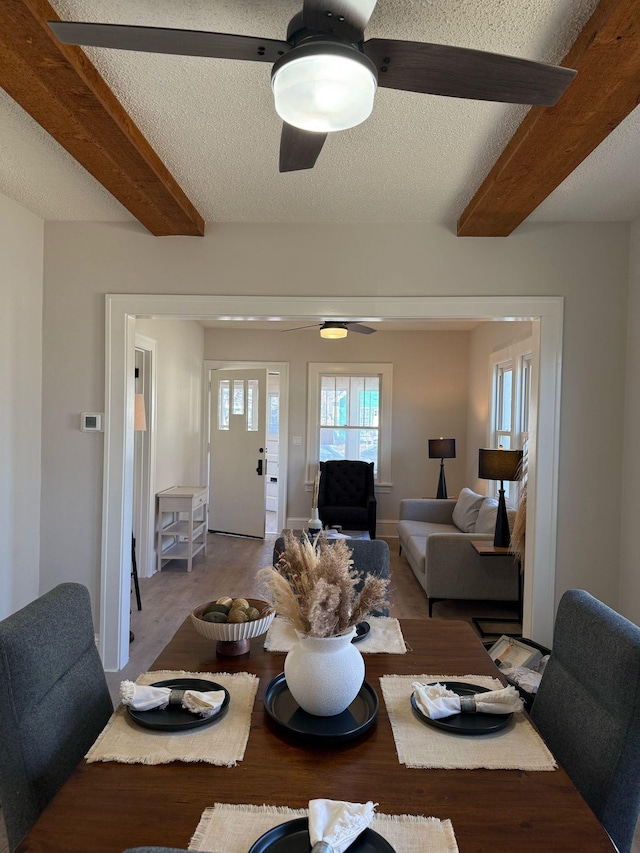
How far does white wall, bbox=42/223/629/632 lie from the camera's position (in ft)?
10.3

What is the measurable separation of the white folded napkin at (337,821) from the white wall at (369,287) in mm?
2531

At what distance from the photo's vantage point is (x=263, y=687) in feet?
4.91

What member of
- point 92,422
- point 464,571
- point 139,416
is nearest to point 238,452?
point 139,416

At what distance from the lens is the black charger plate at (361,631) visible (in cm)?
181

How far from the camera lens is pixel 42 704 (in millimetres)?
1260

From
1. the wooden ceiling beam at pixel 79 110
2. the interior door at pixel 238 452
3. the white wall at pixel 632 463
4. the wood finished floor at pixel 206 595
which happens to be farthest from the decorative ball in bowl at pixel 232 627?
the interior door at pixel 238 452

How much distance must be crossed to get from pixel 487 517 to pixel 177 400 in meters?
3.25

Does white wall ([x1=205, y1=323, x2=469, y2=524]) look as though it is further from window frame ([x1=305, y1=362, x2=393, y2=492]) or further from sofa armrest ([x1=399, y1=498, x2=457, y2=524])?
sofa armrest ([x1=399, y1=498, x2=457, y2=524])

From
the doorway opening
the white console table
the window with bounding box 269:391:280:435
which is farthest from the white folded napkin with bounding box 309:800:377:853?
the window with bounding box 269:391:280:435

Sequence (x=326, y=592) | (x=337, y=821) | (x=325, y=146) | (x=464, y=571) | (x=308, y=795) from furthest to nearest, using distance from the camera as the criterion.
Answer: (x=464, y=571) → (x=325, y=146) → (x=326, y=592) → (x=308, y=795) → (x=337, y=821)

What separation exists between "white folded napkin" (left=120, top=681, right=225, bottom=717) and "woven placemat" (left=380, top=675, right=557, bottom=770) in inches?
16.9

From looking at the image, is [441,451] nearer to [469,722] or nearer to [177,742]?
[469,722]

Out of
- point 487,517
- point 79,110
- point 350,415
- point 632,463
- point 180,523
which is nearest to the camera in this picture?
point 79,110

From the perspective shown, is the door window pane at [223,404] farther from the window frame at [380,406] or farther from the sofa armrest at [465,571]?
the sofa armrest at [465,571]
